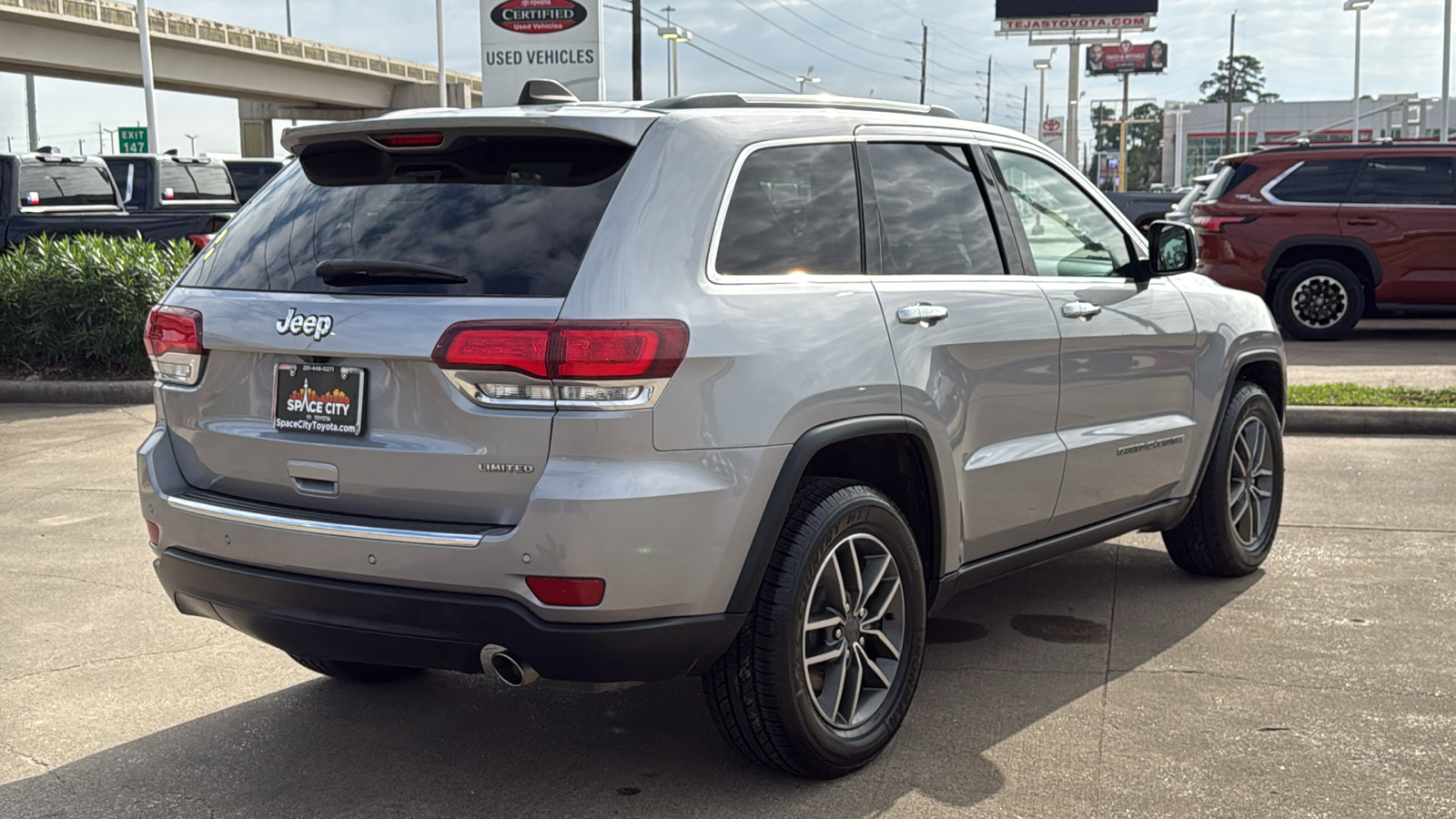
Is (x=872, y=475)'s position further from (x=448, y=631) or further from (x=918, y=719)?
(x=448, y=631)

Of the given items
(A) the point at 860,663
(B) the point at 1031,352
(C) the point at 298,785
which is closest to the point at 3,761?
(C) the point at 298,785

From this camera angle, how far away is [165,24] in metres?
49.6

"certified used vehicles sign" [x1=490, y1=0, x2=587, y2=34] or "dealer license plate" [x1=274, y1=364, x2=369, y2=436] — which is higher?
"certified used vehicles sign" [x1=490, y1=0, x2=587, y2=34]

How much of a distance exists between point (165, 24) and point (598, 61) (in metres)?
30.3

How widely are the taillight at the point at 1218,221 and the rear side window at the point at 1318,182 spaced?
1.32 feet

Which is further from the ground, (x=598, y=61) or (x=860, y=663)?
(x=598, y=61)

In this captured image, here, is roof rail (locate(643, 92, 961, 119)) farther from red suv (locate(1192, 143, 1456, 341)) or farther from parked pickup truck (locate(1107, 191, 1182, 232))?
parked pickup truck (locate(1107, 191, 1182, 232))

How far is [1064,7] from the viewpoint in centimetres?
4625

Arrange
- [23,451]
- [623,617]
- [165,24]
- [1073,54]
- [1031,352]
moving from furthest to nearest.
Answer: [165,24] < [1073,54] < [23,451] < [1031,352] < [623,617]

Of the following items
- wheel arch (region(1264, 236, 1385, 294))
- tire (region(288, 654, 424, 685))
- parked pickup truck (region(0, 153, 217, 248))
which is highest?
parked pickup truck (region(0, 153, 217, 248))

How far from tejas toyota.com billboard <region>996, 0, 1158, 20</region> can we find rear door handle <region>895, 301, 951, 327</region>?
44091 mm

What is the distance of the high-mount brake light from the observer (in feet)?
12.2

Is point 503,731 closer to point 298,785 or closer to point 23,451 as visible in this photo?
point 298,785

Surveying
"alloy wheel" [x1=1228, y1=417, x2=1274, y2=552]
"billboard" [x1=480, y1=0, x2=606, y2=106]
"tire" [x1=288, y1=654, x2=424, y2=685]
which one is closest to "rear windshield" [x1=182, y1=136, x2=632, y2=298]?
"tire" [x1=288, y1=654, x2=424, y2=685]
